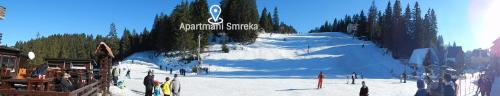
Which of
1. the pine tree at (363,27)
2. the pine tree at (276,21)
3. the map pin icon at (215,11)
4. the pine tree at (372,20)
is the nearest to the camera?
the map pin icon at (215,11)

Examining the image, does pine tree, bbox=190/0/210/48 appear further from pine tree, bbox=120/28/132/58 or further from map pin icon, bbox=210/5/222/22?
pine tree, bbox=120/28/132/58

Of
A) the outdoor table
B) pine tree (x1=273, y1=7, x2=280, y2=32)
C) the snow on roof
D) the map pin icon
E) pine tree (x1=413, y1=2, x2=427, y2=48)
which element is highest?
pine tree (x1=273, y1=7, x2=280, y2=32)

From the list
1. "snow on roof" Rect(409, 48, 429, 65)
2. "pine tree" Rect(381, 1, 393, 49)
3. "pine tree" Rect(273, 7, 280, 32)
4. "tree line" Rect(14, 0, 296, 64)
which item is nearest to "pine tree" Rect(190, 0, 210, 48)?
"tree line" Rect(14, 0, 296, 64)

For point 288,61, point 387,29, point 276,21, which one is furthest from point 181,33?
point 276,21

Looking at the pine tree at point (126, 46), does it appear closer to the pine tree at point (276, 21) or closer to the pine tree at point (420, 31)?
the pine tree at point (276, 21)

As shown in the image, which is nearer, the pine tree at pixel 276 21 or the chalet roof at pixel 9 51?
the chalet roof at pixel 9 51

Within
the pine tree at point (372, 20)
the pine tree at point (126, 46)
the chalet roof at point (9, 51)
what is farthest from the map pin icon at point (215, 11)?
the chalet roof at point (9, 51)

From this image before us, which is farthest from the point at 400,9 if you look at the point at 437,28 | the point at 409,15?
the point at 437,28

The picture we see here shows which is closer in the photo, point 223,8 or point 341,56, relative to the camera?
point 341,56

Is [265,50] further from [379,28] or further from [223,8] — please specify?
[379,28]

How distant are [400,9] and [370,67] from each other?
73.5 feet

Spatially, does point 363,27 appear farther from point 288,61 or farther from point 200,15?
point 288,61

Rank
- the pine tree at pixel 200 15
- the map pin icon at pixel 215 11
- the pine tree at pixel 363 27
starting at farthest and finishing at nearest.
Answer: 1. the pine tree at pixel 363 27
2. the map pin icon at pixel 215 11
3. the pine tree at pixel 200 15

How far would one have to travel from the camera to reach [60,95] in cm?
1219
